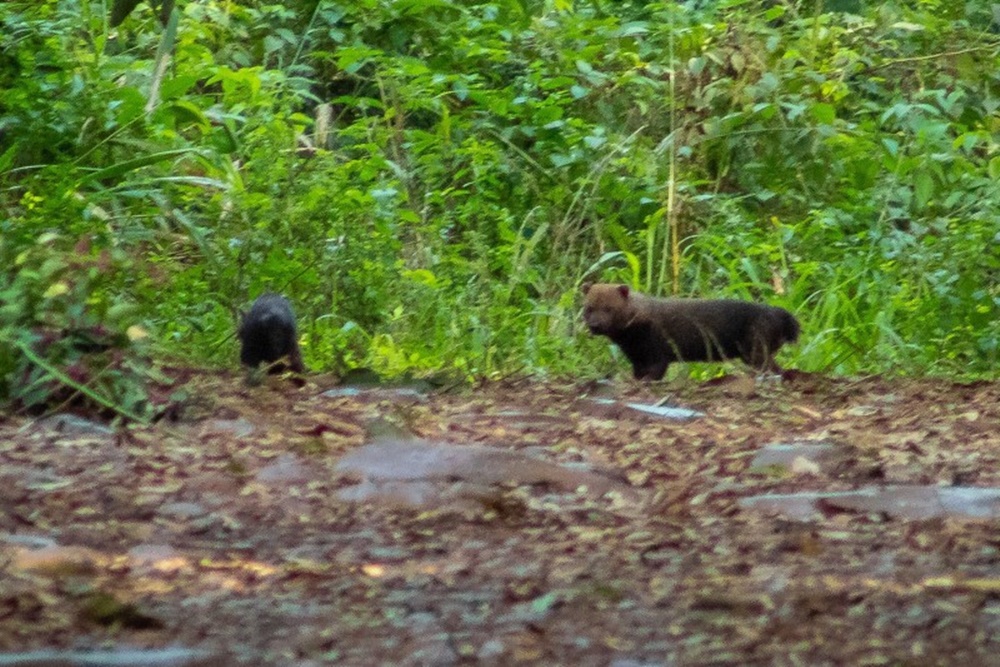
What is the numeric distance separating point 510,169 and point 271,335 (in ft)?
11.0

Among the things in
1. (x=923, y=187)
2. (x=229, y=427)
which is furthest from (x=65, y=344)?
(x=923, y=187)

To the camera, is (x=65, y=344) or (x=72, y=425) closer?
(x=72, y=425)

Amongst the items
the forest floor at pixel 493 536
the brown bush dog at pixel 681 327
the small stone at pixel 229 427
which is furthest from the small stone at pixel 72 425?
the brown bush dog at pixel 681 327

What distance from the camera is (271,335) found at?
6.42 m

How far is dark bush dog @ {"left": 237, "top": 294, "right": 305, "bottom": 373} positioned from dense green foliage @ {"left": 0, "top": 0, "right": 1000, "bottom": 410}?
281mm

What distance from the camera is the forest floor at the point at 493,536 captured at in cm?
267

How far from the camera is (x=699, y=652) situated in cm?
262

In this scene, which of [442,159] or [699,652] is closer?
[699,652]

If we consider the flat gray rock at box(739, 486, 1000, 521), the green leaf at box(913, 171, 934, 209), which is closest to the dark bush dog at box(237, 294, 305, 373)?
the flat gray rock at box(739, 486, 1000, 521)

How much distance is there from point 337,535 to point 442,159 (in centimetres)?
605

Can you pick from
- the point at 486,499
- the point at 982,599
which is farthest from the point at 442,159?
the point at 982,599

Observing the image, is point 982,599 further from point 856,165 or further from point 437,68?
point 437,68

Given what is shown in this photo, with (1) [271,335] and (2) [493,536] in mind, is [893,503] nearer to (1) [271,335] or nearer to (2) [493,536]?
(2) [493,536]

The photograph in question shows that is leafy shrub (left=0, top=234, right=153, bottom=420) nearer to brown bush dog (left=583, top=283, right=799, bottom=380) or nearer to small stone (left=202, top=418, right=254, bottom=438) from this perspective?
small stone (left=202, top=418, right=254, bottom=438)
